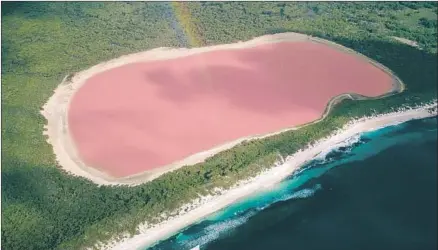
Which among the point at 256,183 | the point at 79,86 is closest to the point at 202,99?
the point at 256,183

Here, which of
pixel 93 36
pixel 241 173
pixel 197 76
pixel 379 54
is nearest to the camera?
pixel 241 173

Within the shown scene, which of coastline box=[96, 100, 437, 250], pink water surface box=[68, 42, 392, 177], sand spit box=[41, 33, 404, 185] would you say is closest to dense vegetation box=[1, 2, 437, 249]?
coastline box=[96, 100, 437, 250]

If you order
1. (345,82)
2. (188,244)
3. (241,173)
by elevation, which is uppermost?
(345,82)

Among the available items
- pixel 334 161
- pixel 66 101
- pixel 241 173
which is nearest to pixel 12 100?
pixel 66 101

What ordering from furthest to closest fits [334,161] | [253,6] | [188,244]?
[253,6] < [334,161] < [188,244]

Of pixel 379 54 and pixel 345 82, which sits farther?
pixel 379 54

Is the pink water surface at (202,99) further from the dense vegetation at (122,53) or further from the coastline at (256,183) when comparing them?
the coastline at (256,183)

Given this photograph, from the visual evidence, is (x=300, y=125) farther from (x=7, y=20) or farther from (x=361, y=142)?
(x=7, y=20)
